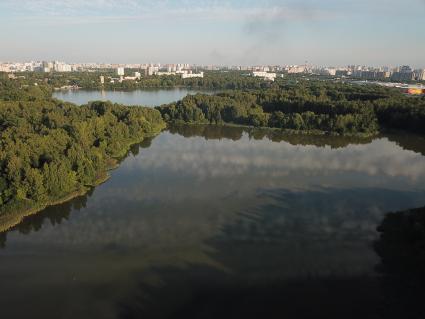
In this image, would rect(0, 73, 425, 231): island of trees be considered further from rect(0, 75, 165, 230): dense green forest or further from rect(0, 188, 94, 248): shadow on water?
rect(0, 188, 94, 248): shadow on water

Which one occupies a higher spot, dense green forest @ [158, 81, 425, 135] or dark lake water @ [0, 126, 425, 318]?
dense green forest @ [158, 81, 425, 135]

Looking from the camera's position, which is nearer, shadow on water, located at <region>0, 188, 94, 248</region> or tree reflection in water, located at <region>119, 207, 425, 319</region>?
tree reflection in water, located at <region>119, 207, 425, 319</region>

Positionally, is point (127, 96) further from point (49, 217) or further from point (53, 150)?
point (49, 217)

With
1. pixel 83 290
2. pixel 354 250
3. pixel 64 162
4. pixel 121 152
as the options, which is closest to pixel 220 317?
pixel 83 290

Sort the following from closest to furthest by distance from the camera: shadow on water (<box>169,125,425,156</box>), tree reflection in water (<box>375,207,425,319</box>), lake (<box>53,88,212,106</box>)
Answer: tree reflection in water (<box>375,207,425,319</box>) → shadow on water (<box>169,125,425,156</box>) → lake (<box>53,88,212,106</box>)

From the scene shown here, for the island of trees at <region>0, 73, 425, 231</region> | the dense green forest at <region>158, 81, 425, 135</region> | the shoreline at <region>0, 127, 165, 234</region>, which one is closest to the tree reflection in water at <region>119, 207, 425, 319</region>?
the shoreline at <region>0, 127, 165, 234</region>

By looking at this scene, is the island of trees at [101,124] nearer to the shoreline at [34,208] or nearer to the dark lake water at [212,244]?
the shoreline at [34,208]
